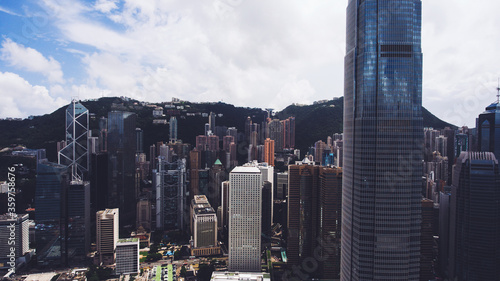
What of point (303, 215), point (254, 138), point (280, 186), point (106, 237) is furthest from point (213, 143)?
point (303, 215)

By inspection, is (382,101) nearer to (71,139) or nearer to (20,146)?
(71,139)

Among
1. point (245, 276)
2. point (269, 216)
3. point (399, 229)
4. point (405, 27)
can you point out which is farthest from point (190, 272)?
point (405, 27)

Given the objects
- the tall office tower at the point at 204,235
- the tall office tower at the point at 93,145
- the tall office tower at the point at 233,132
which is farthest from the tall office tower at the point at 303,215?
the tall office tower at the point at 233,132

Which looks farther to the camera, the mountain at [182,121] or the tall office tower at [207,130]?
the tall office tower at [207,130]

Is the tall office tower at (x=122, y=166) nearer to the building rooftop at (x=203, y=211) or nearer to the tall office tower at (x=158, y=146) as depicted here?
the tall office tower at (x=158, y=146)

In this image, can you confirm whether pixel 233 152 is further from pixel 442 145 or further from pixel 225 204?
pixel 442 145
